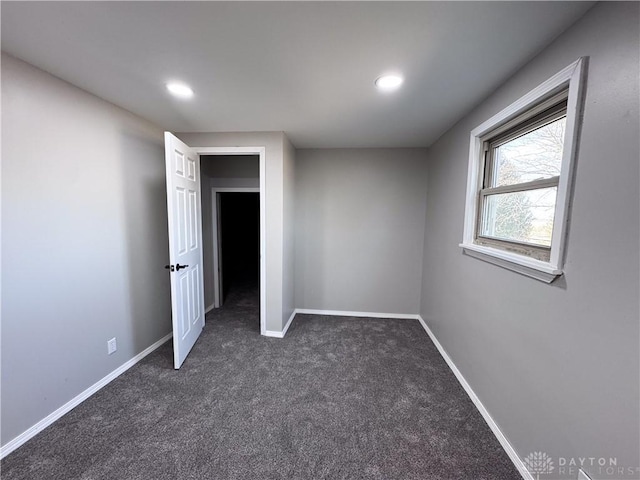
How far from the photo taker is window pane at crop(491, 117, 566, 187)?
1.32m

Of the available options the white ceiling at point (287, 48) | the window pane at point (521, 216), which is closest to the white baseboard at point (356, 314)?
the window pane at point (521, 216)

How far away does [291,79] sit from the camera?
63.5 inches

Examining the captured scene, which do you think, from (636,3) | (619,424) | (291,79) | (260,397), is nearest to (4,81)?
(291,79)

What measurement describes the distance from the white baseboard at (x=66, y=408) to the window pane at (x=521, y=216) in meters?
3.30

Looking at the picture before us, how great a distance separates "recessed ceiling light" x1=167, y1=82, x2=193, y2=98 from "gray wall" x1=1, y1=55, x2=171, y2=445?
0.65 m

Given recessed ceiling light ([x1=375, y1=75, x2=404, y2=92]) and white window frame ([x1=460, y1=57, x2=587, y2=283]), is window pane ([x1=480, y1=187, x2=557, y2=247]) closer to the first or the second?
white window frame ([x1=460, y1=57, x2=587, y2=283])

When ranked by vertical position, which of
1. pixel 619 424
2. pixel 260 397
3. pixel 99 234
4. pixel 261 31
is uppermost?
pixel 261 31

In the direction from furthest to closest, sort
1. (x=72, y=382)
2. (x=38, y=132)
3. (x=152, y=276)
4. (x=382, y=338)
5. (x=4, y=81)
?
(x=382, y=338), (x=152, y=276), (x=72, y=382), (x=38, y=132), (x=4, y=81)

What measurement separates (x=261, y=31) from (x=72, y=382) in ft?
8.64

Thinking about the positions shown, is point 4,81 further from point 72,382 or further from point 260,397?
point 260,397

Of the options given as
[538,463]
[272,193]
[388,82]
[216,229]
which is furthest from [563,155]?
[216,229]

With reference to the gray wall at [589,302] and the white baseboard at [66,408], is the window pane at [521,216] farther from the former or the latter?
the white baseboard at [66,408]

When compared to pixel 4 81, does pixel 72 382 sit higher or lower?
lower

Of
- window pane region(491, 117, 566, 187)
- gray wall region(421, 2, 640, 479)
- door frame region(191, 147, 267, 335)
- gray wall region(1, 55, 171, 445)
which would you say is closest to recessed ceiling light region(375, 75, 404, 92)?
gray wall region(421, 2, 640, 479)
